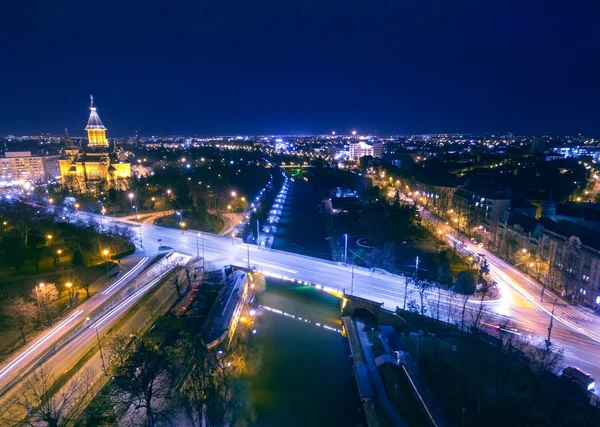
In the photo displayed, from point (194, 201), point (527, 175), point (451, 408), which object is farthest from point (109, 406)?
point (527, 175)

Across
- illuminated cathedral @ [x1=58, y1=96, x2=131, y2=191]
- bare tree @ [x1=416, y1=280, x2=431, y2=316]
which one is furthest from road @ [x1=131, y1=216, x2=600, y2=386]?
illuminated cathedral @ [x1=58, y1=96, x2=131, y2=191]

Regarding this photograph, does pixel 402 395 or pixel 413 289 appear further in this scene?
pixel 413 289

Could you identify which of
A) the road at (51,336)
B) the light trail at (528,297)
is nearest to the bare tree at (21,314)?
the road at (51,336)

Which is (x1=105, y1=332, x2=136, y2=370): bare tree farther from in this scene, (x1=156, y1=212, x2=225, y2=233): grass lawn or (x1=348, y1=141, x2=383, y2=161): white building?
(x1=348, y1=141, x2=383, y2=161): white building

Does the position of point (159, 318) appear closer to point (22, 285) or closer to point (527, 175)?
point (22, 285)

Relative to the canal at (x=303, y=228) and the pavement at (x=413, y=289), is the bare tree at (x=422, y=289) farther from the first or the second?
the canal at (x=303, y=228)

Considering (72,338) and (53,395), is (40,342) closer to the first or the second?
(72,338)

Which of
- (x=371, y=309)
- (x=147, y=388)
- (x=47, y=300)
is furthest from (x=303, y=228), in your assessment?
(x=147, y=388)
